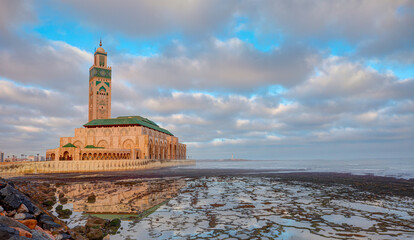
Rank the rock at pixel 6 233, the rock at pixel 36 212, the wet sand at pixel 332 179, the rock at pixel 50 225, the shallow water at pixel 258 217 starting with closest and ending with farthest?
the rock at pixel 6 233
the rock at pixel 50 225
the rock at pixel 36 212
the shallow water at pixel 258 217
the wet sand at pixel 332 179

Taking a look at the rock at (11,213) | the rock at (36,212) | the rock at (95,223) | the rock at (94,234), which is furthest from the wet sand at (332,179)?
the rock at (11,213)

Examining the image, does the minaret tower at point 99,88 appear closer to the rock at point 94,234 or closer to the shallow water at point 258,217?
the shallow water at point 258,217

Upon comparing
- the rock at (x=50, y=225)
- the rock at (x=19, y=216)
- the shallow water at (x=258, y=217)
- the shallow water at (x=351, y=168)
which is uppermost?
the rock at (x=19, y=216)

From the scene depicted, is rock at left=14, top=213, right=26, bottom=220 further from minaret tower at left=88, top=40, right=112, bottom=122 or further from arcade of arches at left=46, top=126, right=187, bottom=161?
minaret tower at left=88, top=40, right=112, bottom=122

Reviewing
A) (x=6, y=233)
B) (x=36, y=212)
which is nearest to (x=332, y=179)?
(x=36, y=212)

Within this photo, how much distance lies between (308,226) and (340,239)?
60.8 inches

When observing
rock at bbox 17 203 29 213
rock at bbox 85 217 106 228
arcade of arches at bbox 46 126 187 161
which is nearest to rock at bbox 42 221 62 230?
rock at bbox 17 203 29 213

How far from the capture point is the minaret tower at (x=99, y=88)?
103 meters

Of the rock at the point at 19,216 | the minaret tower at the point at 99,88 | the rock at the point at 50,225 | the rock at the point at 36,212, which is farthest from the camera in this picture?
the minaret tower at the point at 99,88

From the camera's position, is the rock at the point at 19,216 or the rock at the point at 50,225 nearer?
the rock at the point at 19,216

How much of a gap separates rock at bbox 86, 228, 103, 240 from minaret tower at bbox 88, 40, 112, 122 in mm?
103533

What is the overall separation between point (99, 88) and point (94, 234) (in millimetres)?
107034

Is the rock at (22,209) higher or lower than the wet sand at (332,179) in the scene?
higher

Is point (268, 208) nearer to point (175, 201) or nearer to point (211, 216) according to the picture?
point (211, 216)
